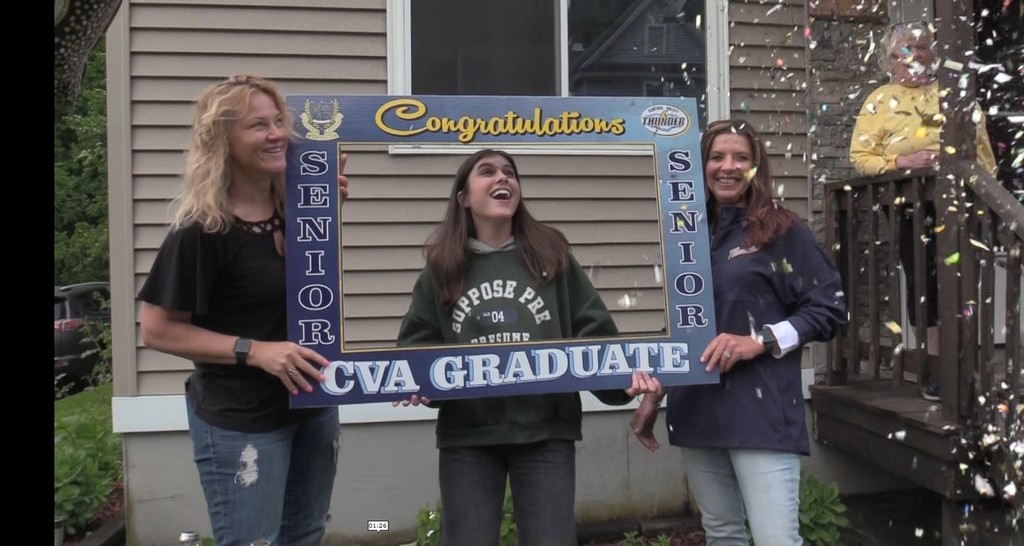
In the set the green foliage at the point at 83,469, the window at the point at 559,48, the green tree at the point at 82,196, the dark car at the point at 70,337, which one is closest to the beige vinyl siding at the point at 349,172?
the window at the point at 559,48

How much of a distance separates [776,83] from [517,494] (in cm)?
309

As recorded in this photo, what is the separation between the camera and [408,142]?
2441 millimetres

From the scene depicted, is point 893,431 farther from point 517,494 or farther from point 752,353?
point 517,494

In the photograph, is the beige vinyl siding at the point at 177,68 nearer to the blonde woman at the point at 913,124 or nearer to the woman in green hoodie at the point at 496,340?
the woman in green hoodie at the point at 496,340

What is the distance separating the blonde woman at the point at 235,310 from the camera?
83.5 inches

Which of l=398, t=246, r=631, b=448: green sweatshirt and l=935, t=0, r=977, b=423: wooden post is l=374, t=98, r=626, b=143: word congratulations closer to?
l=398, t=246, r=631, b=448: green sweatshirt

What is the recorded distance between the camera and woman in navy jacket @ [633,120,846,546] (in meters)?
2.41

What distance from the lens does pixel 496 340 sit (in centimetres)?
234

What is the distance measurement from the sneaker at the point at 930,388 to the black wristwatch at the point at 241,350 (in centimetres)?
300

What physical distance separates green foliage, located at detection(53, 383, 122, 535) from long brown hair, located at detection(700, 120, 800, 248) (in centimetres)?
337

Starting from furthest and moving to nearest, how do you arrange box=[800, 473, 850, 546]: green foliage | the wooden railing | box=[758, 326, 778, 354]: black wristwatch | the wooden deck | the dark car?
the dark car, box=[800, 473, 850, 546]: green foliage, the wooden deck, the wooden railing, box=[758, 326, 778, 354]: black wristwatch

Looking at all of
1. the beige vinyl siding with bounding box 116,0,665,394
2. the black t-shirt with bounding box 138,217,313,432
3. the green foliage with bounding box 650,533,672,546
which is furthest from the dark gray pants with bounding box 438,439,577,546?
the green foliage with bounding box 650,533,672,546

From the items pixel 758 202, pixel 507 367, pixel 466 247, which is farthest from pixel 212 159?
pixel 758 202

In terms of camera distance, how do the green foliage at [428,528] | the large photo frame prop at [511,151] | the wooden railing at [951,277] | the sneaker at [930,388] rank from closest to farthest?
the large photo frame prop at [511,151] < the wooden railing at [951,277] < the sneaker at [930,388] < the green foliage at [428,528]
